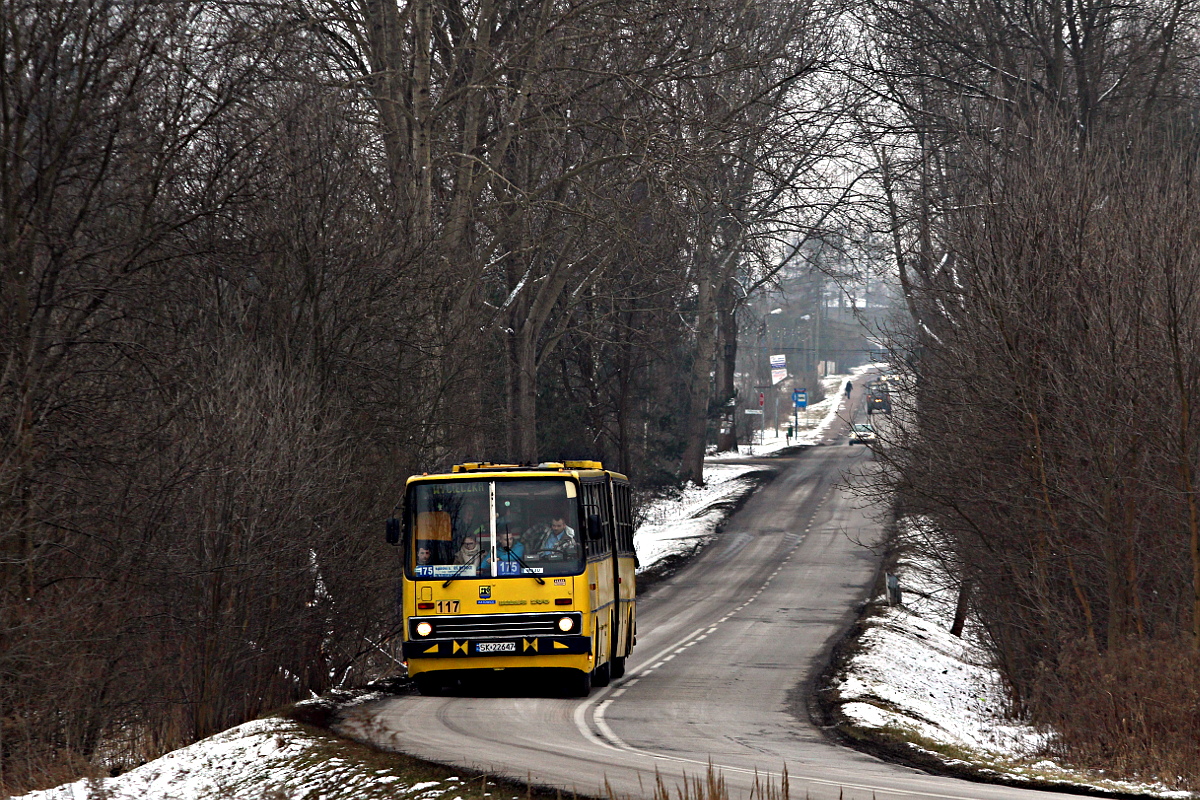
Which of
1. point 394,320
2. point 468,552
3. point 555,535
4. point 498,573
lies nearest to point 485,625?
point 498,573

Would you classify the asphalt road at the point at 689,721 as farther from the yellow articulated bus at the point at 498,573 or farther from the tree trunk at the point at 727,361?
the tree trunk at the point at 727,361

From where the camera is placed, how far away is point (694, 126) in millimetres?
25250

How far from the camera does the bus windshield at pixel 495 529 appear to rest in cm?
1722

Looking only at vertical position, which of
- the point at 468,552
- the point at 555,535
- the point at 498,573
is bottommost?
the point at 498,573

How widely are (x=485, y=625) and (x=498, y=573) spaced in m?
0.66

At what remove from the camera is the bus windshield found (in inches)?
678

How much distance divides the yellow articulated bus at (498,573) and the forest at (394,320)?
1898 millimetres

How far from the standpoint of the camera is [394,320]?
24.0 m

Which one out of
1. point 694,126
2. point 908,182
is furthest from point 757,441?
point 694,126

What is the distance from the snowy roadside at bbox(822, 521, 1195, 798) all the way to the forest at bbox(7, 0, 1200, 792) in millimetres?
Answer: 1105

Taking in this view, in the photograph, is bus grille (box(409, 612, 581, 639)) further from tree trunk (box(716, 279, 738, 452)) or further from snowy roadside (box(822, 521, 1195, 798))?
tree trunk (box(716, 279, 738, 452))

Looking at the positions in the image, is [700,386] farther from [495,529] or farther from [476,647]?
[476,647]

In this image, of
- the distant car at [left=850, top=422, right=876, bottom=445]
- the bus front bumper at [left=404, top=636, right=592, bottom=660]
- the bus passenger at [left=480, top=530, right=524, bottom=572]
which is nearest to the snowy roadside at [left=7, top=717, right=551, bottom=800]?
the bus front bumper at [left=404, top=636, right=592, bottom=660]

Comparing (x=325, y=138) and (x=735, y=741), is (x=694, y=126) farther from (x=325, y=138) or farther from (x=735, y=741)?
(x=735, y=741)
